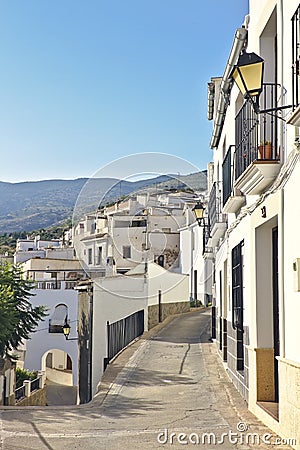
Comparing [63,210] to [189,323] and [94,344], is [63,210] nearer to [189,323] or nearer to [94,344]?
[189,323]

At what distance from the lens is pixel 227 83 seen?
1161 cm

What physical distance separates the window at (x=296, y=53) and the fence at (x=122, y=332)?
11.1 metres

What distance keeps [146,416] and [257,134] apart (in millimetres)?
3754

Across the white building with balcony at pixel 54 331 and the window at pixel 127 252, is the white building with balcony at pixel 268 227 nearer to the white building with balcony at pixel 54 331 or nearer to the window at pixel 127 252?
the window at pixel 127 252

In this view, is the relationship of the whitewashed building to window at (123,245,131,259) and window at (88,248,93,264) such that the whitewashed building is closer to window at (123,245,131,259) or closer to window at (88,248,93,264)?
window at (123,245,131,259)

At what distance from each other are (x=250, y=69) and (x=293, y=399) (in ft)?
9.89

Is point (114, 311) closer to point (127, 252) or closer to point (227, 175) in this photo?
point (127, 252)

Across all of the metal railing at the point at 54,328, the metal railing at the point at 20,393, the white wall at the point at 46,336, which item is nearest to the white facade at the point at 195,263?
the white wall at the point at 46,336

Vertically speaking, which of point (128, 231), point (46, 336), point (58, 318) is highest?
point (128, 231)

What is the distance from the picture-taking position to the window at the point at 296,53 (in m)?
5.72

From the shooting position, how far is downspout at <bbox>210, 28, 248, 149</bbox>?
949 centimetres

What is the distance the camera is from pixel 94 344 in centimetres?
1731

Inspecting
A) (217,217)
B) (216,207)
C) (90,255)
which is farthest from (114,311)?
(217,217)

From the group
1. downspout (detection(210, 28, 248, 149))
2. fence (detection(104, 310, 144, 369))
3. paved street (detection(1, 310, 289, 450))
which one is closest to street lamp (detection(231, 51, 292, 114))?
paved street (detection(1, 310, 289, 450))
